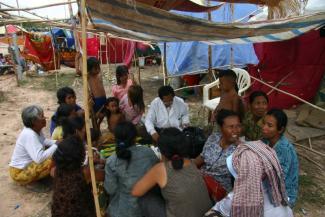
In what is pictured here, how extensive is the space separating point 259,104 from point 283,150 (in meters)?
1.08

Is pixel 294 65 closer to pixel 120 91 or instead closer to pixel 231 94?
pixel 231 94

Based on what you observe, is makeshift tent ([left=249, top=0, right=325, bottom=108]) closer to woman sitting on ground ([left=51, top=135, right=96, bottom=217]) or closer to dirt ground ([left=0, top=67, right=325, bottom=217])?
dirt ground ([left=0, top=67, right=325, bottom=217])

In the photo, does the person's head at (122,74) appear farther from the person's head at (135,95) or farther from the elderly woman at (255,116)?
the elderly woman at (255,116)

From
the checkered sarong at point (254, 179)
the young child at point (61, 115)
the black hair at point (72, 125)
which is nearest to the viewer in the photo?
the checkered sarong at point (254, 179)

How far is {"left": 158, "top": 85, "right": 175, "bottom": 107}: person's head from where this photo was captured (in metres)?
4.02

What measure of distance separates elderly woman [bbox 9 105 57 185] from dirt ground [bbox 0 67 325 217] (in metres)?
0.27

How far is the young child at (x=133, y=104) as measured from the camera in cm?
448

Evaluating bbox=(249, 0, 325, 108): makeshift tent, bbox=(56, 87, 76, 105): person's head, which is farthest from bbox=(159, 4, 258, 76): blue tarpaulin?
bbox=(56, 87, 76, 105): person's head

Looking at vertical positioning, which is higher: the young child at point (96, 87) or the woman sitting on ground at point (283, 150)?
the young child at point (96, 87)

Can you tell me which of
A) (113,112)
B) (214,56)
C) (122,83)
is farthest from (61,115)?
(214,56)

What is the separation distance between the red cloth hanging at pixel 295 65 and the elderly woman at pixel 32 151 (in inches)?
175

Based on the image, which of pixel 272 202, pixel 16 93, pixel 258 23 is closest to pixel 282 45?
pixel 258 23

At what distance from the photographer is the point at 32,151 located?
3453mm

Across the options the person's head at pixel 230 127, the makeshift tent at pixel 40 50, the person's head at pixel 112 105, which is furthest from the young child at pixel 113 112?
the makeshift tent at pixel 40 50
